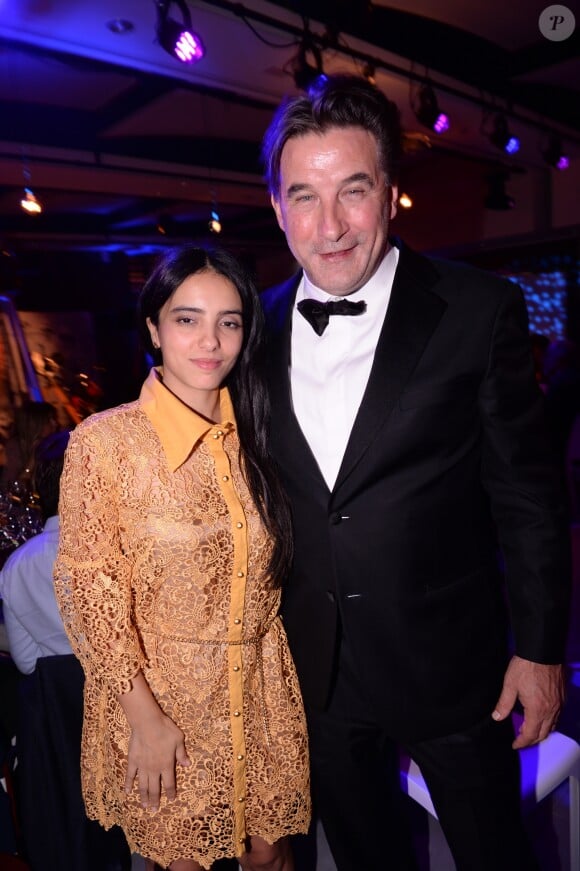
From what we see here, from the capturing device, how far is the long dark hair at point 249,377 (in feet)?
5.14

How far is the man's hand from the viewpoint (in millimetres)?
1471

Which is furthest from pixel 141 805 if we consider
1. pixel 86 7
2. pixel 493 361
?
pixel 86 7

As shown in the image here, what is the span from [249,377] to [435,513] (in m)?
0.59

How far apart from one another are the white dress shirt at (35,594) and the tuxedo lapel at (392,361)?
1.25m

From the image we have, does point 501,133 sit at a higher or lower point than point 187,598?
higher

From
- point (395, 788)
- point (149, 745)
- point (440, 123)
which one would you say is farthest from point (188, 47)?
point (395, 788)

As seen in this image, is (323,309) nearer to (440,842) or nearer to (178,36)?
(440,842)

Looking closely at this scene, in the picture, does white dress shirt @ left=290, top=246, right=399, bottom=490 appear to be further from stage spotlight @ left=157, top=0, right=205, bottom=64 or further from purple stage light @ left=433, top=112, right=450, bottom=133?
purple stage light @ left=433, top=112, right=450, bottom=133

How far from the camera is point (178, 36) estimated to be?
364cm

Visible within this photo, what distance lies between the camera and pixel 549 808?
2.37 m

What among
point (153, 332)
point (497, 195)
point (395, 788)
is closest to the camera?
point (153, 332)

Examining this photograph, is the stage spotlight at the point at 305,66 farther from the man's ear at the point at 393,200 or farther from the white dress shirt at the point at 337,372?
the white dress shirt at the point at 337,372

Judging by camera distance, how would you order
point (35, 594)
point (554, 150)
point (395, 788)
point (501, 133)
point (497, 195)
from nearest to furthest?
point (395, 788) → point (35, 594) → point (501, 133) → point (554, 150) → point (497, 195)

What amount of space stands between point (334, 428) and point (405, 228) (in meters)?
8.91
